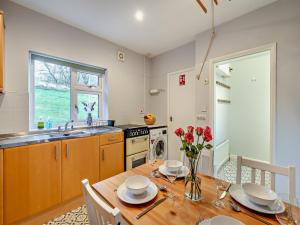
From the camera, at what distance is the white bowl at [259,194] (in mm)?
767

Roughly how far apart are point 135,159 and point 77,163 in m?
0.99

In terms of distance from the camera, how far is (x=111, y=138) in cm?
220

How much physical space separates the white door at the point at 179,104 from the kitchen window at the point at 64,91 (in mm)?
1409

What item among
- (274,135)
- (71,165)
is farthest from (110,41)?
(274,135)

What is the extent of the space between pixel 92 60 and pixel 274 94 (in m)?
2.70

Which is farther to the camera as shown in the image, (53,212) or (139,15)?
(139,15)

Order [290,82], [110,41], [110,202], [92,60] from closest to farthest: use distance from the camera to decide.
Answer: [110,202] → [290,82] → [92,60] → [110,41]

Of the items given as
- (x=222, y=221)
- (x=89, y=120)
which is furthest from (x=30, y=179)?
(x=222, y=221)

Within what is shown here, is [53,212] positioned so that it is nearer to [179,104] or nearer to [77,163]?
[77,163]

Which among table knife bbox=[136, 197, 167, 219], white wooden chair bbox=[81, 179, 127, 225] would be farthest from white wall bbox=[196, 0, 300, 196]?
white wooden chair bbox=[81, 179, 127, 225]

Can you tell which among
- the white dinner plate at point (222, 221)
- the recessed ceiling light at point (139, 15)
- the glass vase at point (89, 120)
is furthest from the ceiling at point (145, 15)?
the white dinner plate at point (222, 221)

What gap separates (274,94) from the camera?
5.62 ft

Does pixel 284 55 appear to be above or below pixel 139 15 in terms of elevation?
below

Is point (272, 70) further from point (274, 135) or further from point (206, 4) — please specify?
point (206, 4)
